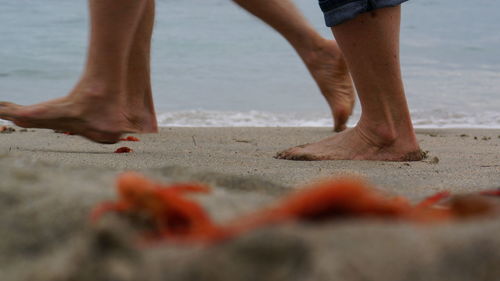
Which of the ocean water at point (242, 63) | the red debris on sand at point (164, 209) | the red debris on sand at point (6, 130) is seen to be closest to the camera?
the red debris on sand at point (164, 209)

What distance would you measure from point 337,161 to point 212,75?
186 inches

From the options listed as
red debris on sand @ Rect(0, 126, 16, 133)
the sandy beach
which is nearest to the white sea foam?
red debris on sand @ Rect(0, 126, 16, 133)

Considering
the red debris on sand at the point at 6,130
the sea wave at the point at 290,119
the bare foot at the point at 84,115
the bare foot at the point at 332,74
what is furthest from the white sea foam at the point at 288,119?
the bare foot at the point at 84,115

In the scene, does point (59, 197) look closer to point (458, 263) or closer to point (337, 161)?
point (458, 263)

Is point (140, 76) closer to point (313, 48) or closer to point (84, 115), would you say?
point (313, 48)

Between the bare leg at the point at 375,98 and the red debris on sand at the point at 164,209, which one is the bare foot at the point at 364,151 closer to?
the bare leg at the point at 375,98

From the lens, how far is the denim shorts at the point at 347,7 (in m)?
2.38

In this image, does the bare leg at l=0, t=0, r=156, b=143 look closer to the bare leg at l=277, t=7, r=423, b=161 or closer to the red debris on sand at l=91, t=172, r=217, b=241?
the bare leg at l=277, t=7, r=423, b=161

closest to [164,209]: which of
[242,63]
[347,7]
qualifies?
[347,7]

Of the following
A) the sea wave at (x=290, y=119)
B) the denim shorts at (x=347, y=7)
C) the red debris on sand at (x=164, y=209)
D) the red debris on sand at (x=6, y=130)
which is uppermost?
the red debris on sand at (x=164, y=209)

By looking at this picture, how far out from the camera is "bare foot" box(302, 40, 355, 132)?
322 cm

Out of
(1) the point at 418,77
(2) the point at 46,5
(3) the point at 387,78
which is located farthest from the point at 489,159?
(2) the point at 46,5

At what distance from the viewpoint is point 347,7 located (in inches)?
93.7

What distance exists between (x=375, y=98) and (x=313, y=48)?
665mm
